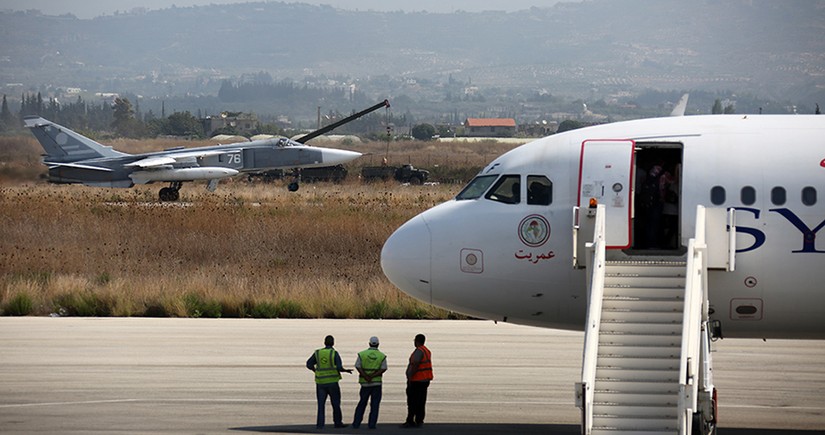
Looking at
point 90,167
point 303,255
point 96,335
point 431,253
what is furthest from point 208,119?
point 431,253

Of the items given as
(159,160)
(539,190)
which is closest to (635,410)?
(539,190)

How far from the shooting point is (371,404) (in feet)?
64.3

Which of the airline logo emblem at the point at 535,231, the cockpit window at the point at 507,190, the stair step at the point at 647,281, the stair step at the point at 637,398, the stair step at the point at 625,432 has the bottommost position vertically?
the stair step at the point at 625,432

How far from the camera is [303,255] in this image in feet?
138

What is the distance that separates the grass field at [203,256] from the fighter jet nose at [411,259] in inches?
546

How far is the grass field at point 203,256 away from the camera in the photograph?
3366cm

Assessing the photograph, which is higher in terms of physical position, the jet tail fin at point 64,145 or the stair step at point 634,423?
the jet tail fin at point 64,145

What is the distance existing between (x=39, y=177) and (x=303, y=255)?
93.1 feet

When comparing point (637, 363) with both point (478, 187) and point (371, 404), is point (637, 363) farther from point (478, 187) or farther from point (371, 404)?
point (371, 404)

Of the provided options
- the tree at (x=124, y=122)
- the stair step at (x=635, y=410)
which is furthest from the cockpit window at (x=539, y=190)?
the tree at (x=124, y=122)

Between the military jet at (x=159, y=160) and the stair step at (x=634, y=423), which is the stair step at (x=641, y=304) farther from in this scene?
the military jet at (x=159, y=160)

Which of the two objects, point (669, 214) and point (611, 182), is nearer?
point (611, 182)

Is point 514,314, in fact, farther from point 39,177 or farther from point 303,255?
point 39,177

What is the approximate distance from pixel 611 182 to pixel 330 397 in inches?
214
